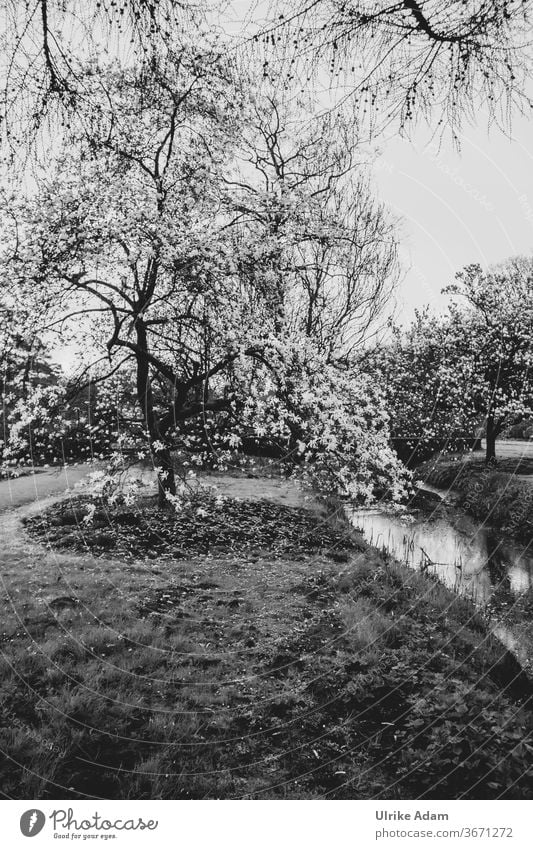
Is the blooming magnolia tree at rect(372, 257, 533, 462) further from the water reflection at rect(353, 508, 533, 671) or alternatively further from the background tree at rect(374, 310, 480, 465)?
the water reflection at rect(353, 508, 533, 671)

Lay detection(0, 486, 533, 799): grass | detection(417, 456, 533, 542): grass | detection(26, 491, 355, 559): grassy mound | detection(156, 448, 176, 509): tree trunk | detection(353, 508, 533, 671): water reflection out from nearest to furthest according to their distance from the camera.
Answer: detection(0, 486, 533, 799): grass < detection(353, 508, 533, 671): water reflection < detection(26, 491, 355, 559): grassy mound < detection(156, 448, 176, 509): tree trunk < detection(417, 456, 533, 542): grass

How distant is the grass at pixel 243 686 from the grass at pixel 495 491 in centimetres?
754

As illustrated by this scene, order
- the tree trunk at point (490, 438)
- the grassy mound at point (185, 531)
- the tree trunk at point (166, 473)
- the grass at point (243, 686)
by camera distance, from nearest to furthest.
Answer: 1. the grass at point (243, 686)
2. the grassy mound at point (185, 531)
3. the tree trunk at point (166, 473)
4. the tree trunk at point (490, 438)

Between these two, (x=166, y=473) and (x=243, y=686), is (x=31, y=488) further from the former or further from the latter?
(x=243, y=686)

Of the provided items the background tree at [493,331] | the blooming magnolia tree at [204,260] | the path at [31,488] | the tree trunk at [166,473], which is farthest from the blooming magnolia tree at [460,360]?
the path at [31,488]

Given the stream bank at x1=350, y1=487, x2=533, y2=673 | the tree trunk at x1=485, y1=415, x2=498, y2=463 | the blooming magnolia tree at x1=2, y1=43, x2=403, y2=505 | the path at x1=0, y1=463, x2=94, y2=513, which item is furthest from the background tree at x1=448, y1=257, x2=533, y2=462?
the path at x1=0, y1=463, x2=94, y2=513

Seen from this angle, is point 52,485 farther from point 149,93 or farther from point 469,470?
point 469,470

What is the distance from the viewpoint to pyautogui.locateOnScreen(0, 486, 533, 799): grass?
3.88m

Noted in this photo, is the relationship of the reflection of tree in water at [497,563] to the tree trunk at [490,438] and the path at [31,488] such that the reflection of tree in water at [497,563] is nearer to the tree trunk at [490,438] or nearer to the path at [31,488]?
the tree trunk at [490,438]

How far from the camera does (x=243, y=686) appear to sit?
16.9ft

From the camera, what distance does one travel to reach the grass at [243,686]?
153 inches

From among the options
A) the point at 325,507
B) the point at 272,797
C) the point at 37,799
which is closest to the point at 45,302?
the point at 37,799

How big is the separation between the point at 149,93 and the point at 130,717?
7.18 meters

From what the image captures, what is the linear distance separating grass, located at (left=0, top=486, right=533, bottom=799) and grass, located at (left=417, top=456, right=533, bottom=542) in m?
7.54
